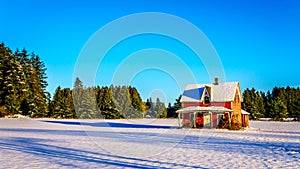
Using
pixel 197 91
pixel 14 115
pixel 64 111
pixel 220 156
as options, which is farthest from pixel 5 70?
pixel 220 156

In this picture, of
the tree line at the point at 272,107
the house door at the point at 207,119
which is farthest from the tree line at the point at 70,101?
the house door at the point at 207,119

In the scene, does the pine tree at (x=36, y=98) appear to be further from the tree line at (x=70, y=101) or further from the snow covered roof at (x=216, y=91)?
the snow covered roof at (x=216, y=91)

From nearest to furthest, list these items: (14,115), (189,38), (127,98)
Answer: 1. (189,38)
2. (14,115)
3. (127,98)

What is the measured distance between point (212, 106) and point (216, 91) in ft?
7.65

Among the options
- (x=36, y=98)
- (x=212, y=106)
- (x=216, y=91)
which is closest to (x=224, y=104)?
(x=212, y=106)

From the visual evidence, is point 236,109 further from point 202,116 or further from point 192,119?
point 192,119

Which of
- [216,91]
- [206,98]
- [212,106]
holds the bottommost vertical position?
[212,106]

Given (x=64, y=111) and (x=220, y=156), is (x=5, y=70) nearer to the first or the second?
(x=64, y=111)

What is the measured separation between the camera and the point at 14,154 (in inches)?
463

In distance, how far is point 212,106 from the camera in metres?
33.1

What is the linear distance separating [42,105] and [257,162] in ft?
156

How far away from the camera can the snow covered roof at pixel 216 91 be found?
3291 cm

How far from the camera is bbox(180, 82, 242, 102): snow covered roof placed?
32.9 meters

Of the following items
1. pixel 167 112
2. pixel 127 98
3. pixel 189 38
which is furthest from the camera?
Result: pixel 167 112
